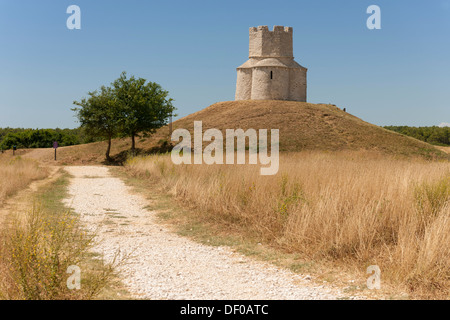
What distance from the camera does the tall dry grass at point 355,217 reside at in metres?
5.09

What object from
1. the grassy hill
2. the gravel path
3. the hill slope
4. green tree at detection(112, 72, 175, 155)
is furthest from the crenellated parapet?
the gravel path

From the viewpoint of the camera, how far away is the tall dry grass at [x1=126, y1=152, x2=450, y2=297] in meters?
5.09

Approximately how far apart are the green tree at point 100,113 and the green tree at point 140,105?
→ 0.68 m

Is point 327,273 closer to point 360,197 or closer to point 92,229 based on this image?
point 360,197

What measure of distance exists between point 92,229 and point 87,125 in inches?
1313

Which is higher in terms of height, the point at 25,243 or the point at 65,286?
the point at 25,243

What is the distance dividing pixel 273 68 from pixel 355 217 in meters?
52.5

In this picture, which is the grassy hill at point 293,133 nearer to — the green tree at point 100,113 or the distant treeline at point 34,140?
the green tree at point 100,113

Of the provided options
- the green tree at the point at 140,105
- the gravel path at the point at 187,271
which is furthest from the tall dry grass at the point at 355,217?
the green tree at the point at 140,105

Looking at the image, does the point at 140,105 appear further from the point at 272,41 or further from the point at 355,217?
the point at 355,217

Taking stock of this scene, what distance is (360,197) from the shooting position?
7.03m

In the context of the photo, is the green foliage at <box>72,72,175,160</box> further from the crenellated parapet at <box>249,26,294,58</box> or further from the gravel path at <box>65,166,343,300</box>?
the gravel path at <box>65,166,343,300</box>

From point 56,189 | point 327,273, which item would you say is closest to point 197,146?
point 56,189
